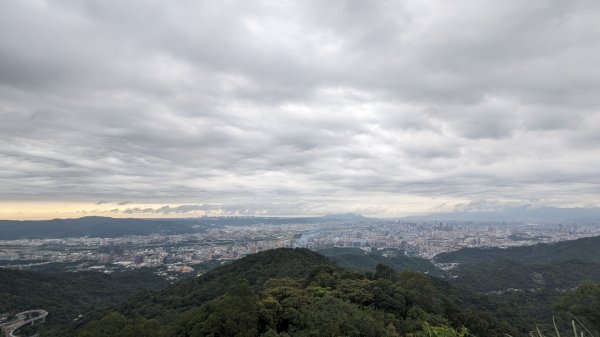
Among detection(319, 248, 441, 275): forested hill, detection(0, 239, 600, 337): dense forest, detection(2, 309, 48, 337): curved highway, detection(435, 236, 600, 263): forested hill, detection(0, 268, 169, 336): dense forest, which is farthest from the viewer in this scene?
detection(435, 236, 600, 263): forested hill

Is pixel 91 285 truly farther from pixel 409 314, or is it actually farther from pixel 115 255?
pixel 409 314

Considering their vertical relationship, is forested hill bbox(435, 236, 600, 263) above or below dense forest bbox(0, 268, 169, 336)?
below

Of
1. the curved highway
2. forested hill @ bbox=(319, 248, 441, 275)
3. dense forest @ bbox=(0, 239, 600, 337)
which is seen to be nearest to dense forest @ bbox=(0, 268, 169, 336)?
dense forest @ bbox=(0, 239, 600, 337)

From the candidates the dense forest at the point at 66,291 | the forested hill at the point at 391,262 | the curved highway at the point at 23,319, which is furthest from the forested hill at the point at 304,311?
the forested hill at the point at 391,262

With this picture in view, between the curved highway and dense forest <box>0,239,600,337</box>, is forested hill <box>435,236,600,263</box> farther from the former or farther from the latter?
the curved highway

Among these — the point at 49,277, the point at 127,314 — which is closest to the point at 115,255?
the point at 49,277

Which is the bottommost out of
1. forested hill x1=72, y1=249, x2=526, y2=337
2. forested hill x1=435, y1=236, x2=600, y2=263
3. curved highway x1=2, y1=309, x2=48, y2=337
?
forested hill x1=435, y1=236, x2=600, y2=263

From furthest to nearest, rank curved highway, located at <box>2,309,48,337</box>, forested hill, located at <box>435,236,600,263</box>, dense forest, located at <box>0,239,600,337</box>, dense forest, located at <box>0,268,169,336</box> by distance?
1. forested hill, located at <box>435,236,600,263</box>
2. dense forest, located at <box>0,268,169,336</box>
3. curved highway, located at <box>2,309,48,337</box>
4. dense forest, located at <box>0,239,600,337</box>
